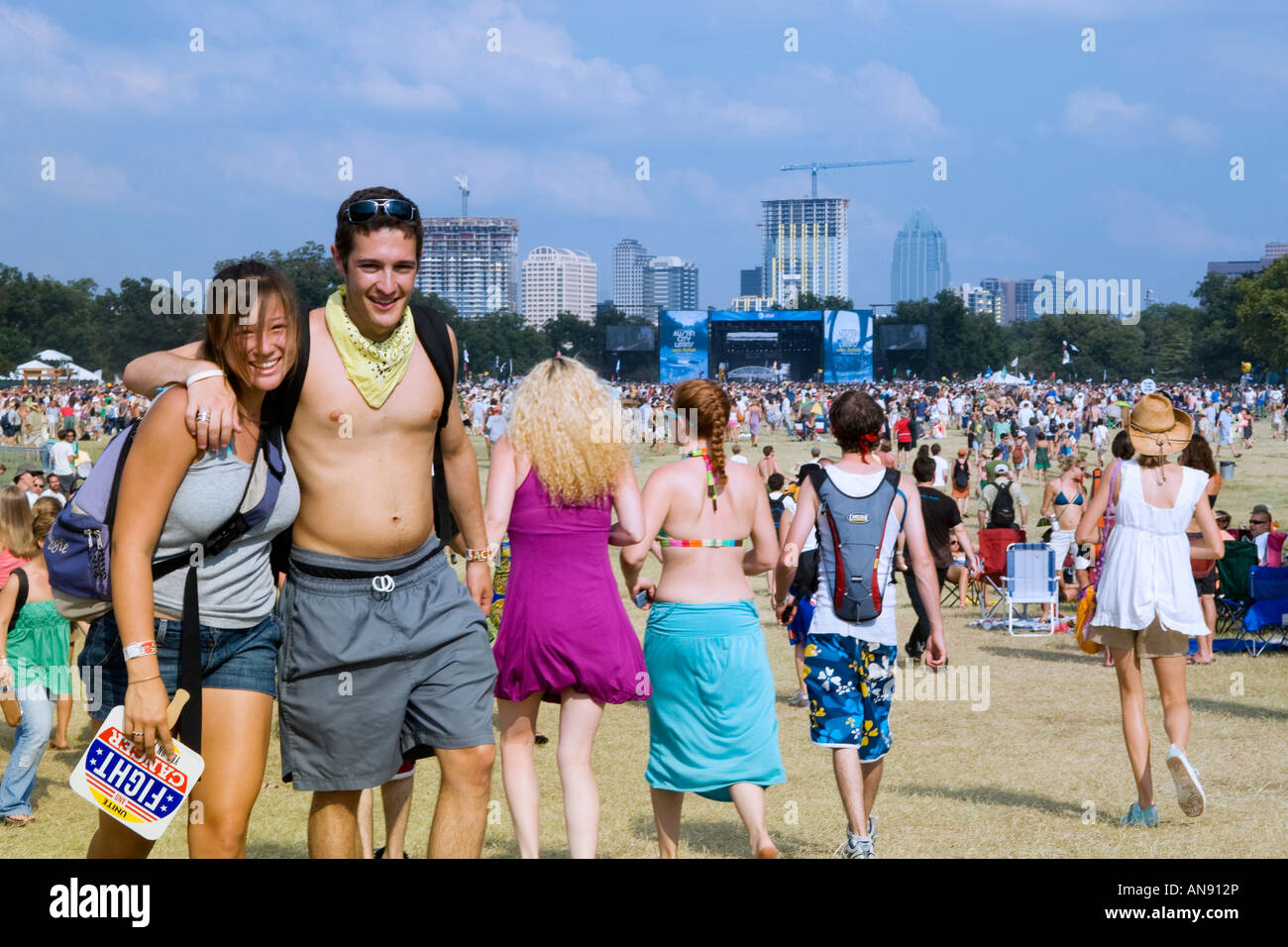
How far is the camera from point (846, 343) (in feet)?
323

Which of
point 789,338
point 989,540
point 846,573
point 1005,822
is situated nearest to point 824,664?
point 846,573

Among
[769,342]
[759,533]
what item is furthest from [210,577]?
[769,342]

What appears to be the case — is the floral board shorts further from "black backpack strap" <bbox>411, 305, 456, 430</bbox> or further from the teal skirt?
"black backpack strap" <bbox>411, 305, 456, 430</bbox>

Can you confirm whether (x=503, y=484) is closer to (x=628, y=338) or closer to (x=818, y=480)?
(x=818, y=480)

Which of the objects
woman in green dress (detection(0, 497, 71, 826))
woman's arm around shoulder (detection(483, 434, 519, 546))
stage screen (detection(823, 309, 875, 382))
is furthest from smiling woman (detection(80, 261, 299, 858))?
stage screen (detection(823, 309, 875, 382))

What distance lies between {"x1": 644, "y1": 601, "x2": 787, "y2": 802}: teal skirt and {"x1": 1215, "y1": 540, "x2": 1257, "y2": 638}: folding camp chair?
26.6 feet

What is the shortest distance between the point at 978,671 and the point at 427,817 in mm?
5466

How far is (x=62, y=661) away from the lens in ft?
23.8

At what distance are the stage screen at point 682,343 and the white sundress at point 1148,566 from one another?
304 feet

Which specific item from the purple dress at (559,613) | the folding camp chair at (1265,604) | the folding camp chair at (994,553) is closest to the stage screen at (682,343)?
the folding camp chair at (994,553)

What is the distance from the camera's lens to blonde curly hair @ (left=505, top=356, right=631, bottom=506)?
195 inches

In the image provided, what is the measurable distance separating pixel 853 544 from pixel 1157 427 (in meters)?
1.54

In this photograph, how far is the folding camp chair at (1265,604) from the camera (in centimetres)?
1141

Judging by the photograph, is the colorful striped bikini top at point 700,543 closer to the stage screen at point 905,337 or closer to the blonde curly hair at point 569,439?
the blonde curly hair at point 569,439
